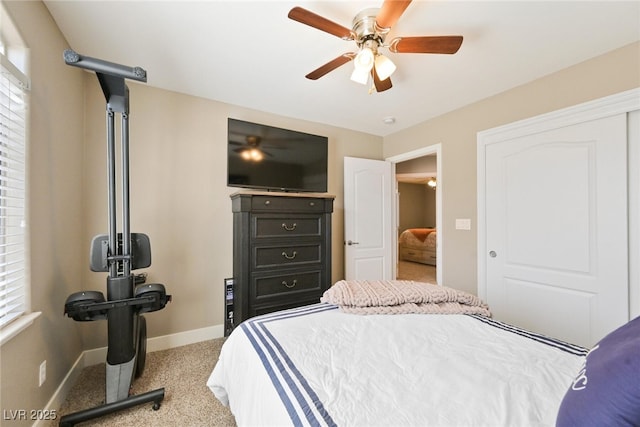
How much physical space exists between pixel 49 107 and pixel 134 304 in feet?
4.33

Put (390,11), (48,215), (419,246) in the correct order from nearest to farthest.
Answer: (390,11), (48,215), (419,246)

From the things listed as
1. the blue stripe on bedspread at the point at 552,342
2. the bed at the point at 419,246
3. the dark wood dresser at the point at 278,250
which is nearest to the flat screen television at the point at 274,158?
the dark wood dresser at the point at 278,250

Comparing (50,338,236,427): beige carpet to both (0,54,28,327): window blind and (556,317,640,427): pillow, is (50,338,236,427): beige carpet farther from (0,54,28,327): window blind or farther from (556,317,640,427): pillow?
(556,317,640,427): pillow

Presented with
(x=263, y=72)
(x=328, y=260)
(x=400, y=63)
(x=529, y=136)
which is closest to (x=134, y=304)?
(x=328, y=260)

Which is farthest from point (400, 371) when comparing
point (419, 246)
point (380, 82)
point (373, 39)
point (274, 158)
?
point (419, 246)

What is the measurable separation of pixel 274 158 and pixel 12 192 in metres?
1.88

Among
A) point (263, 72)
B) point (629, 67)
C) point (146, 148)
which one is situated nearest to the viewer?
point (629, 67)

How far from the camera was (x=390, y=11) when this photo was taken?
124 centimetres

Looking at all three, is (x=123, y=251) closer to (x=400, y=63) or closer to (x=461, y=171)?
(x=400, y=63)

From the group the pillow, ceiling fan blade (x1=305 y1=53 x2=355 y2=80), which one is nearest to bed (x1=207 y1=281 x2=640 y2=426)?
the pillow

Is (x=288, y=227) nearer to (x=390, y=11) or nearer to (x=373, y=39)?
(x=373, y=39)

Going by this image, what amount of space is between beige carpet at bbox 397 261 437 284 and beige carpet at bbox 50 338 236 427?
3878 mm

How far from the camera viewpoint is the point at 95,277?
2.14 meters

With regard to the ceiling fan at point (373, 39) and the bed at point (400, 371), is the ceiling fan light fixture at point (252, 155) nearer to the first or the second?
the ceiling fan at point (373, 39)
